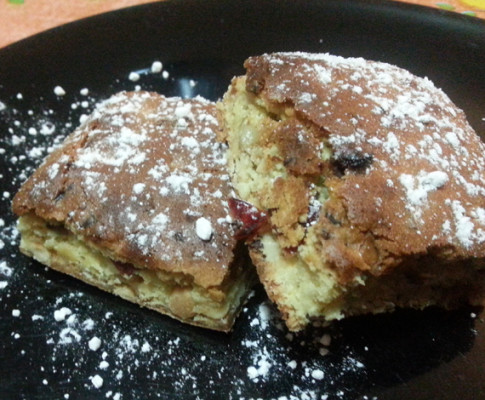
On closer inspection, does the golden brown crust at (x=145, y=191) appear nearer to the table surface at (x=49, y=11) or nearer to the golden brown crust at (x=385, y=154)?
the golden brown crust at (x=385, y=154)

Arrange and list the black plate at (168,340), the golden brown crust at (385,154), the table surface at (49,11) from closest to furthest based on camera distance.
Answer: the golden brown crust at (385,154) < the black plate at (168,340) < the table surface at (49,11)

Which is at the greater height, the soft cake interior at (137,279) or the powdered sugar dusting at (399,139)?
the powdered sugar dusting at (399,139)

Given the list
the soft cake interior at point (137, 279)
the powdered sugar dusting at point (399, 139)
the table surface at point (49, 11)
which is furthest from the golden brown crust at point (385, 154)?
the table surface at point (49, 11)

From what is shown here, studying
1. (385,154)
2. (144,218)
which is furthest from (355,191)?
(144,218)

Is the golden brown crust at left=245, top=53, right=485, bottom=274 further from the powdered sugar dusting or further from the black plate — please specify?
the black plate

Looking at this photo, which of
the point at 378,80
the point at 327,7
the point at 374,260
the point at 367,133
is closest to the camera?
the point at 374,260

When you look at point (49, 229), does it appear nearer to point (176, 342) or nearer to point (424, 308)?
point (176, 342)

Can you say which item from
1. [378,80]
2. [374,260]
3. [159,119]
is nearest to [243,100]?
[159,119]
